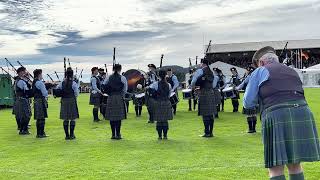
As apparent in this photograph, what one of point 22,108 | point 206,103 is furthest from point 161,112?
point 22,108

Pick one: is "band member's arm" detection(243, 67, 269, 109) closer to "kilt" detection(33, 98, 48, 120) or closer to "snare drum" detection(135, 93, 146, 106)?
"kilt" detection(33, 98, 48, 120)

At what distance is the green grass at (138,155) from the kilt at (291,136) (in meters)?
1.90

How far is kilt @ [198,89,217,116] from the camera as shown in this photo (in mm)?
11664

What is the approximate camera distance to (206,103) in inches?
460

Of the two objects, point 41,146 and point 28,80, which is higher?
point 28,80

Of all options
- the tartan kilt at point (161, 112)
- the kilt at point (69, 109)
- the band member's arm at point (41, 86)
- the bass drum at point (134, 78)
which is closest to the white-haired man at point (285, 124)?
the tartan kilt at point (161, 112)

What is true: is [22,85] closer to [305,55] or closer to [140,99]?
[140,99]

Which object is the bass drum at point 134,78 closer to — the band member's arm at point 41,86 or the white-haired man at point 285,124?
the band member's arm at point 41,86

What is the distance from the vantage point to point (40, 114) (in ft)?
40.7

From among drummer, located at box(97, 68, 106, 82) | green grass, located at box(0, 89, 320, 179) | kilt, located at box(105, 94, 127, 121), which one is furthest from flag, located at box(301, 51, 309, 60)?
kilt, located at box(105, 94, 127, 121)

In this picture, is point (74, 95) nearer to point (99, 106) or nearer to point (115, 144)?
point (115, 144)

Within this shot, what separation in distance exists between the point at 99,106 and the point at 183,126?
13.3 ft

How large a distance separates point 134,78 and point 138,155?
357 inches

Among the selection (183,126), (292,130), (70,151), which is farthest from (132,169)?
(183,126)
